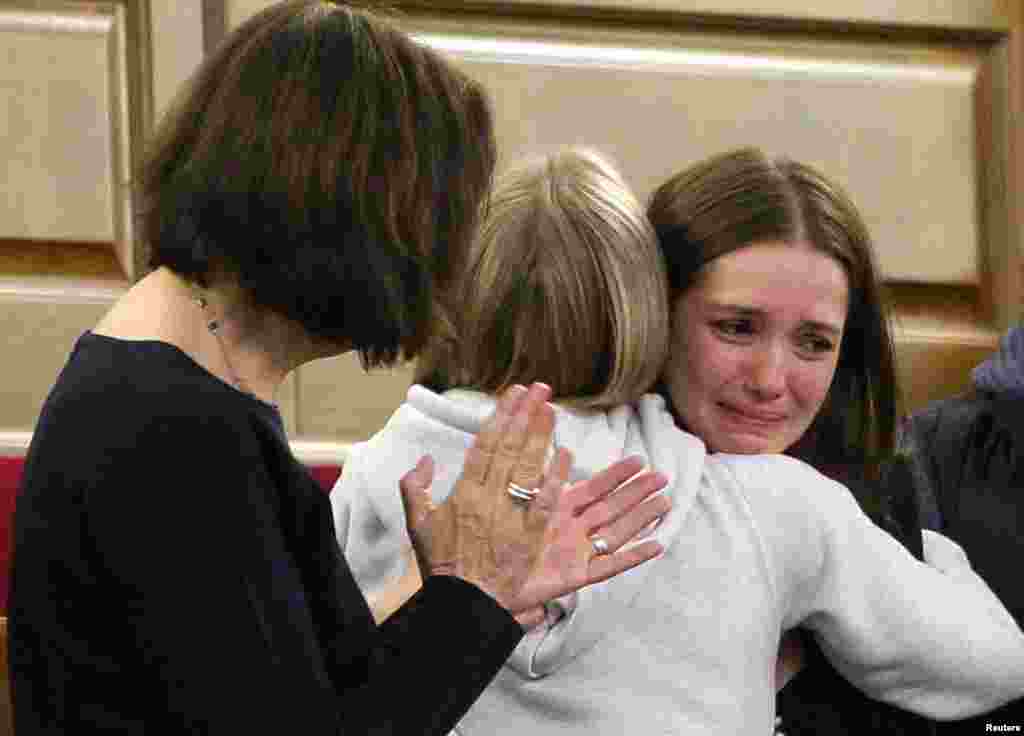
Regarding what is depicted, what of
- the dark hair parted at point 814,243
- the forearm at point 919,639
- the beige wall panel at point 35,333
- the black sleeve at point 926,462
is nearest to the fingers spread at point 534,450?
the forearm at point 919,639

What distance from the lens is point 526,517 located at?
133cm

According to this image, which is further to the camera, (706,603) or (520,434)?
(706,603)

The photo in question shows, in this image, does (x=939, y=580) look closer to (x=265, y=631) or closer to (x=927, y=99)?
(x=265, y=631)

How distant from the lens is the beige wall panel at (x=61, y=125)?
2.46m

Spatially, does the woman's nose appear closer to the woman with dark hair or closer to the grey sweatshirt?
the grey sweatshirt

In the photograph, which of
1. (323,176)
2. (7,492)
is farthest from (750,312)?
(7,492)

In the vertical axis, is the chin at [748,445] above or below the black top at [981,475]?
above

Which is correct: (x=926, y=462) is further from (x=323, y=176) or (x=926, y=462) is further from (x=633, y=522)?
(x=323, y=176)

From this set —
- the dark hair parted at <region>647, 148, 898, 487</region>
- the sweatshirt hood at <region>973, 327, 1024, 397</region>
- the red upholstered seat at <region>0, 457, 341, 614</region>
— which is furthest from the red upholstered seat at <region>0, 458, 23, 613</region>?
the sweatshirt hood at <region>973, 327, 1024, 397</region>

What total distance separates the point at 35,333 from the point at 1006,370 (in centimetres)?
128

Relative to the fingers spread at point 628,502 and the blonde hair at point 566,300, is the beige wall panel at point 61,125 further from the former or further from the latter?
the fingers spread at point 628,502

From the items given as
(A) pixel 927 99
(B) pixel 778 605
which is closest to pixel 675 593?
(B) pixel 778 605

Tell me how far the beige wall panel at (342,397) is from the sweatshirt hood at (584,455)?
36.2 inches

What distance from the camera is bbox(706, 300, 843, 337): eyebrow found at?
1.72 metres
